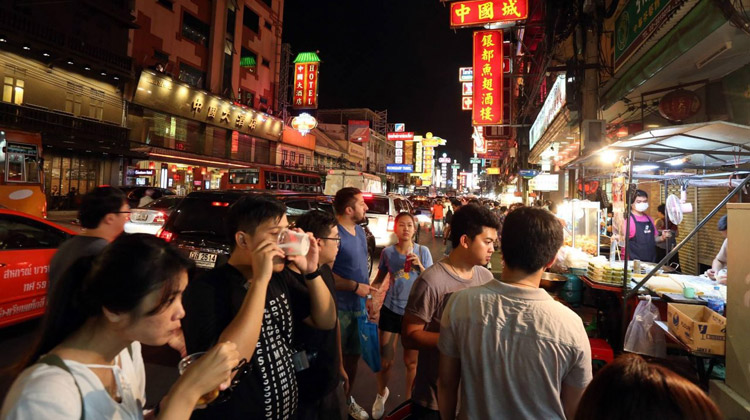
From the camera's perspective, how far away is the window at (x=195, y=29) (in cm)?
2686

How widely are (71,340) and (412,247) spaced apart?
11.0 ft

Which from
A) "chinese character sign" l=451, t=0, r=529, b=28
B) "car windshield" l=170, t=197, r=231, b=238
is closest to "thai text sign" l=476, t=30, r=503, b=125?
"chinese character sign" l=451, t=0, r=529, b=28

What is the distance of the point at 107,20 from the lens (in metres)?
21.3

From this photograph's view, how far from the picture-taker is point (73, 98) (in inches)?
810

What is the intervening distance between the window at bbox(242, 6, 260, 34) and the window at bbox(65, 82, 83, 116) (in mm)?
16071

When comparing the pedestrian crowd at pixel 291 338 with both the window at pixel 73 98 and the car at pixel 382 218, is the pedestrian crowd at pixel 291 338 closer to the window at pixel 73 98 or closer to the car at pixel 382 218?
the car at pixel 382 218

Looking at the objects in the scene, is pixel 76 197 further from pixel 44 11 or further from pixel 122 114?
pixel 44 11

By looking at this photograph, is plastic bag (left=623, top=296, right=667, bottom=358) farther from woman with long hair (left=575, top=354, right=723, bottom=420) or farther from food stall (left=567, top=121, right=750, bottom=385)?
woman with long hair (left=575, top=354, right=723, bottom=420)

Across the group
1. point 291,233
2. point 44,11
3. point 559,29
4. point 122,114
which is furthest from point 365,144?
point 291,233

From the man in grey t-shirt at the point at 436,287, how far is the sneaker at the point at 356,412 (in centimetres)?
116

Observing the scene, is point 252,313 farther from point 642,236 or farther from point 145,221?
point 145,221

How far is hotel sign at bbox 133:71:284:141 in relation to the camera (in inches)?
920

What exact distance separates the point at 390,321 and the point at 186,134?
1099 inches

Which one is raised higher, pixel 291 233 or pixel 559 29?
pixel 559 29
